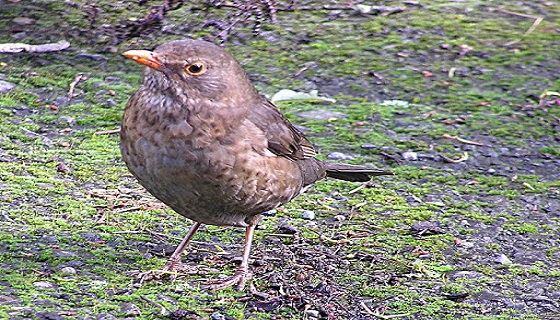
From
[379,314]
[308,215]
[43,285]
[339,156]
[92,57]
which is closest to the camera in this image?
[43,285]

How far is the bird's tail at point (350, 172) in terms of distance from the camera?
222 inches

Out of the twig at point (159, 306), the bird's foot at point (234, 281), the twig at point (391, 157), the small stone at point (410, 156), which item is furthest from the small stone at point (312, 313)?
the small stone at point (410, 156)

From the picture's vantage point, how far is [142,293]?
14.3 ft

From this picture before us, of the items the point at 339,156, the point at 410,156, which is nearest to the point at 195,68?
the point at 339,156

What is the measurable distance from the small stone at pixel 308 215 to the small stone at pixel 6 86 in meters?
2.79

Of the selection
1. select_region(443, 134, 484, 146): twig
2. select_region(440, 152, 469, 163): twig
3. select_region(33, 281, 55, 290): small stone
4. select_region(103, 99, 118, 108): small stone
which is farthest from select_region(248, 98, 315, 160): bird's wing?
select_region(103, 99, 118, 108): small stone

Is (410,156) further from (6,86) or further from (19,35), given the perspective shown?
(19,35)

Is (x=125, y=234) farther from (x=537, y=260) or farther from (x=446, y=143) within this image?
(x=446, y=143)

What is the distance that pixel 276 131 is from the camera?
4.86 m

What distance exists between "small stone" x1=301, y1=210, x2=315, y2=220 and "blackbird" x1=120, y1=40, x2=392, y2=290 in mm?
923

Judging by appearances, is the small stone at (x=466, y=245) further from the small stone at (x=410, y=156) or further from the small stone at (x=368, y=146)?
the small stone at (x=368, y=146)

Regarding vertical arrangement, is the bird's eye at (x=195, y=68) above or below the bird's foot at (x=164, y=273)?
above

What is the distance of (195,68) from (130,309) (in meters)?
1.19

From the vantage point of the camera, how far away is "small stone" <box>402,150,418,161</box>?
6668 mm
